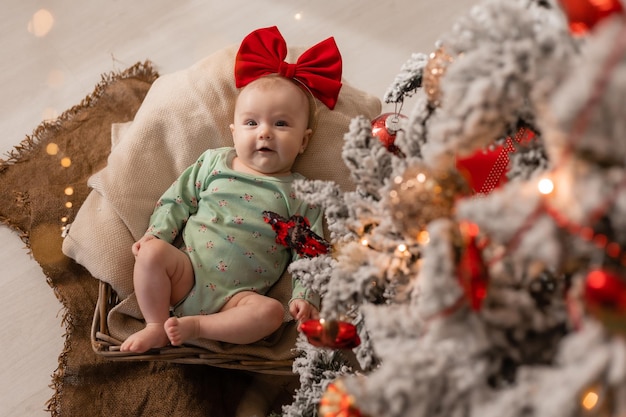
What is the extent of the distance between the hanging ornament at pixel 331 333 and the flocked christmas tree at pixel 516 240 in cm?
13

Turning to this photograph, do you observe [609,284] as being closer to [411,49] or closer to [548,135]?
[548,135]

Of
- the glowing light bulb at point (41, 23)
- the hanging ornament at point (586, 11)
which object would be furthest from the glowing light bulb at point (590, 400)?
the glowing light bulb at point (41, 23)

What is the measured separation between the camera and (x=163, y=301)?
1256mm

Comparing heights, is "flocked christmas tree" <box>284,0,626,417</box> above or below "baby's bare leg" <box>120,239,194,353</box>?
above

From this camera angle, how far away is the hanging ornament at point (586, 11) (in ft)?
1.86

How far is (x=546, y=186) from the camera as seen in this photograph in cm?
55

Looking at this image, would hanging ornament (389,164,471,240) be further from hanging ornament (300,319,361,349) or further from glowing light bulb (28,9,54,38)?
glowing light bulb (28,9,54,38)

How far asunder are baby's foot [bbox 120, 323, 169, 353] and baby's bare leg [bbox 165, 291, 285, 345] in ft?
0.19

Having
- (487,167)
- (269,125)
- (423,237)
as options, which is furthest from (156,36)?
(423,237)

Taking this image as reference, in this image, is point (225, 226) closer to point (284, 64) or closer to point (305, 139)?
point (305, 139)

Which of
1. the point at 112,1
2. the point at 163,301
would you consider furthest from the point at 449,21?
the point at 163,301

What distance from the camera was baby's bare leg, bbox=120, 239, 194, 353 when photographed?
1.23 m

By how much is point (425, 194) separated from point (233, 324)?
67 centimetres

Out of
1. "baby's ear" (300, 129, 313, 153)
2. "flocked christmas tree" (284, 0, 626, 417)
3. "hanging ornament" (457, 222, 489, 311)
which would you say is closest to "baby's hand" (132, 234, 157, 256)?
"baby's ear" (300, 129, 313, 153)
